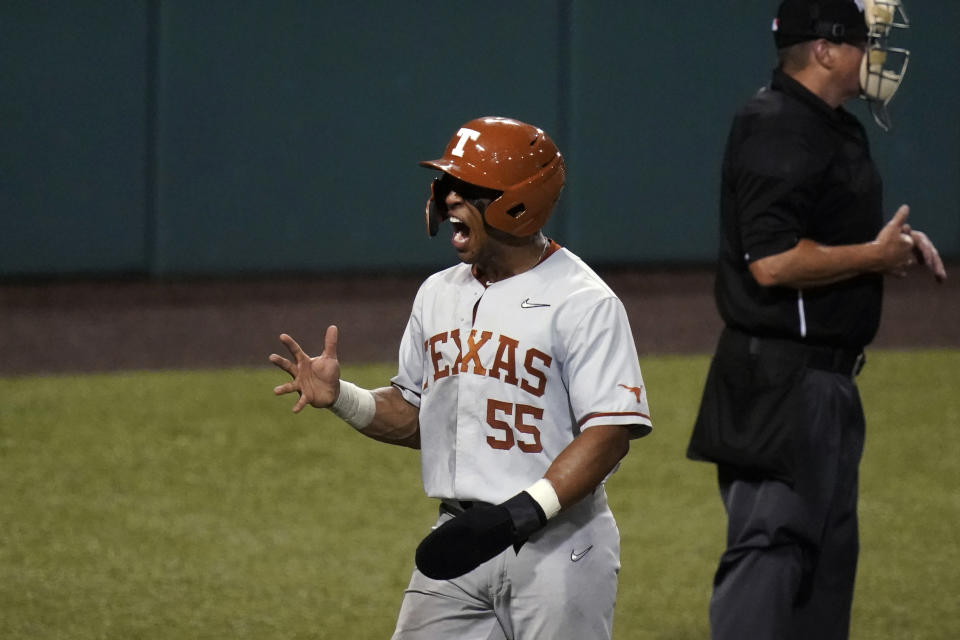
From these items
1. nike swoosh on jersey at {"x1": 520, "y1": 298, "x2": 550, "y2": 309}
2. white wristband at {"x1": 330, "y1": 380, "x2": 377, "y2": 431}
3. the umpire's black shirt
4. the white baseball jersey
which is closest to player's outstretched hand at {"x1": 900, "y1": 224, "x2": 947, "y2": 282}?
the umpire's black shirt

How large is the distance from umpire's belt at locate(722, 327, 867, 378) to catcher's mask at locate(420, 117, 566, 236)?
861 mm

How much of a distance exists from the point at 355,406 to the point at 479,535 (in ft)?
2.04

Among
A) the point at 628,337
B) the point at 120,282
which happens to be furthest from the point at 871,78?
the point at 120,282

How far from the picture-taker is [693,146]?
11977 mm

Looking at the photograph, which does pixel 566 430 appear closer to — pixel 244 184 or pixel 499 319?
pixel 499 319

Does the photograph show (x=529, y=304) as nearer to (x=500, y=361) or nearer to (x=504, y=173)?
(x=500, y=361)

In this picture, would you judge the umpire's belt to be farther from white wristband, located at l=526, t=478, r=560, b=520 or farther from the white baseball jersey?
white wristband, located at l=526, t=478, r=560, b=520

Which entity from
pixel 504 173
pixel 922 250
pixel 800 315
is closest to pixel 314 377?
pixel 504 173

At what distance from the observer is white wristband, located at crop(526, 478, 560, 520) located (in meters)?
3.00

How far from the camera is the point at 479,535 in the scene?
2.96 metres

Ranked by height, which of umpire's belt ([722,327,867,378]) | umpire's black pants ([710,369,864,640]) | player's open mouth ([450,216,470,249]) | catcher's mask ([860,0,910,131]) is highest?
catcher's mask ([860,0,910,131])

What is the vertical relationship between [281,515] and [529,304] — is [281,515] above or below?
below

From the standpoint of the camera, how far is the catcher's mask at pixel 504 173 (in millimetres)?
3248

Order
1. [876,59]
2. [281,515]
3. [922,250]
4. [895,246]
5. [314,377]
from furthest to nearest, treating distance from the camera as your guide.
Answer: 1. [281,515]
2. [876,59]
3. [922,250]
4. [895,246]
5. [314,377]
